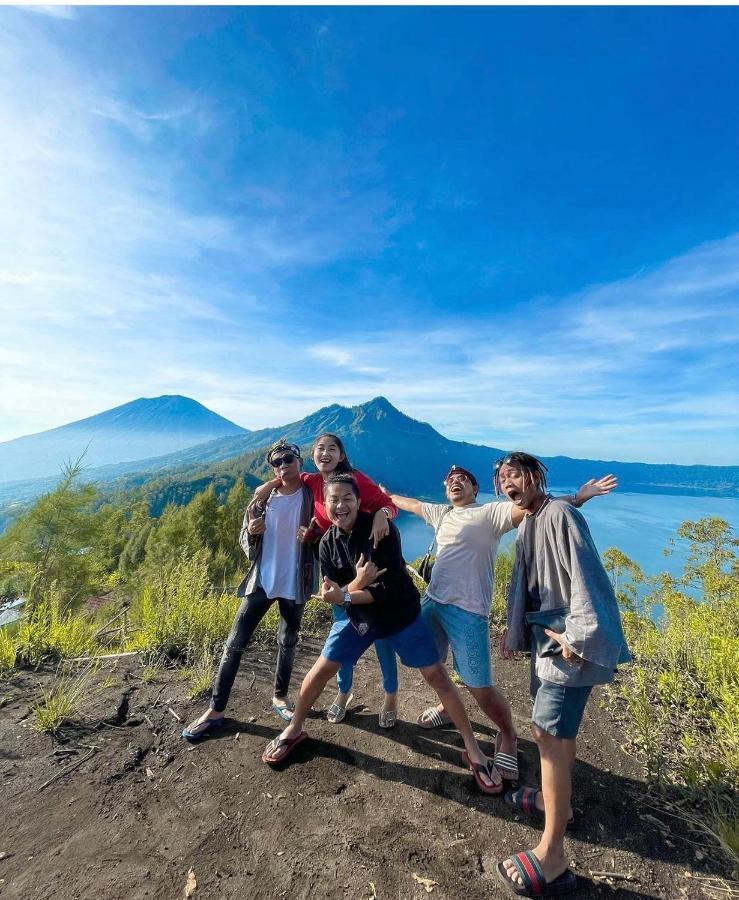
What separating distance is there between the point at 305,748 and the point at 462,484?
239 cm

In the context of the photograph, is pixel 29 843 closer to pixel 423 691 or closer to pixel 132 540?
pixel 423 691

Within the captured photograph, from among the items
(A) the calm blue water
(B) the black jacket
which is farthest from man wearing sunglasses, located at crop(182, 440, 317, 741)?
(A) the calm blue water

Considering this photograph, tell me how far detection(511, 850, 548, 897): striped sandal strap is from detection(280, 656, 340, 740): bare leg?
1380 mm

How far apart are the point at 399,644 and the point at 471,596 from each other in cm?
62

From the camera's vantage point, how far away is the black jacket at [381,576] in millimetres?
2654

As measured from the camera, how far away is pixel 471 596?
283 cm

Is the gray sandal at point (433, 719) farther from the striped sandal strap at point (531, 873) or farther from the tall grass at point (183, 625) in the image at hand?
the tall grass at point (183, 625)

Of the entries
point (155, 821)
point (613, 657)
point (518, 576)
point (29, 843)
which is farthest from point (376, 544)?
point (29, 843)

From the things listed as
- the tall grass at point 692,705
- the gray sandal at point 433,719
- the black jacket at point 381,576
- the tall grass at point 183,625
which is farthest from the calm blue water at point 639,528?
the black jacket at point 381,576

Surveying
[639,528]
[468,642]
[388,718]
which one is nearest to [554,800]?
[468,642]

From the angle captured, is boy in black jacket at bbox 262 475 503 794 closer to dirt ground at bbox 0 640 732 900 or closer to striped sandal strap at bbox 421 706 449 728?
dirt ground at bbox 0 640 732 900

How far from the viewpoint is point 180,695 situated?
3582mm

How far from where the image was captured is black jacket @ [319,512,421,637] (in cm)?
265

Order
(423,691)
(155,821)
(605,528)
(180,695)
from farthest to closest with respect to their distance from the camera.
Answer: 1. (605,528)
2. (423,691)
3. (180,695)
4. (155,821)
